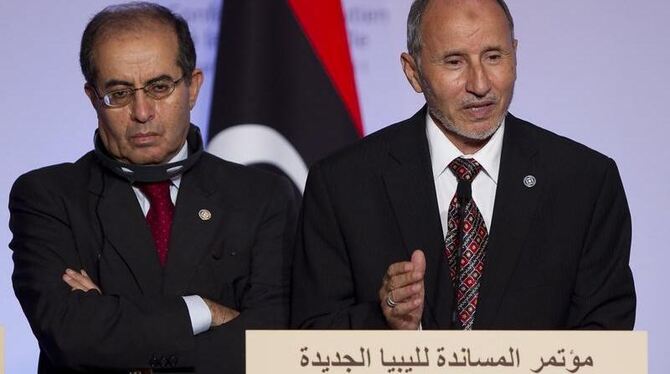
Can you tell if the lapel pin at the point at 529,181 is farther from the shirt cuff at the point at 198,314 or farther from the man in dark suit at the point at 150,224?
the shirt cuff at the point at 198,314

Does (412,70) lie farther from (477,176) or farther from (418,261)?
(418,261)

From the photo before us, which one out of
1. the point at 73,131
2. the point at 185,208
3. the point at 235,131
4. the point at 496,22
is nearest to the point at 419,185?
the point at 496,22

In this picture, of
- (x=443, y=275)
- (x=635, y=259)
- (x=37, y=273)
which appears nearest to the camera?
(x=443, y=275)

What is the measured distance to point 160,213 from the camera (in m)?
3.47

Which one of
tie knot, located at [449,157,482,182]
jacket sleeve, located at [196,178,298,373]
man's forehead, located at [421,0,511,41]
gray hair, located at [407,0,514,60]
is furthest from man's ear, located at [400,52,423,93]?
jacket sleeve, located at [196,178,298,373]

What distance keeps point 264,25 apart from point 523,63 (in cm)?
91

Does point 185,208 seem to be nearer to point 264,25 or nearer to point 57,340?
point 57,340

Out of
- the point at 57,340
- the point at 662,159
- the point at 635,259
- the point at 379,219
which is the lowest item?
the point at 57,340

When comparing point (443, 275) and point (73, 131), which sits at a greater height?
point (73, 131)

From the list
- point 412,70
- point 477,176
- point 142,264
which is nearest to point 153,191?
point 142,264

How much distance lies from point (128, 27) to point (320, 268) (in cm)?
85

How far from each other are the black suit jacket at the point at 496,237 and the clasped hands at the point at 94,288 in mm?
186

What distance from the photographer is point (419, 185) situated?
3.21m

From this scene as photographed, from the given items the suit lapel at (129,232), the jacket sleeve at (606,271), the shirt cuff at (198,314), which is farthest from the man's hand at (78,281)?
the jacket sleeve at (606,271)
